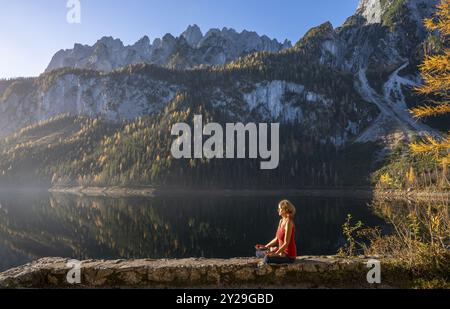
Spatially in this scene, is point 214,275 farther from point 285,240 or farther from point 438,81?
point 438,81

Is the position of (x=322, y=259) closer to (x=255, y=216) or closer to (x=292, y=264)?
(x=292, y=264)

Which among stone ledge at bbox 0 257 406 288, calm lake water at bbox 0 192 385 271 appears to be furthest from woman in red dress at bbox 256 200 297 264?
calm lake water at bbox 0 192 385 271

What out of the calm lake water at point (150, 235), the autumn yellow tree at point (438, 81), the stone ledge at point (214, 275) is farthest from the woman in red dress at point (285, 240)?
the calm lake water at point (150, 235)

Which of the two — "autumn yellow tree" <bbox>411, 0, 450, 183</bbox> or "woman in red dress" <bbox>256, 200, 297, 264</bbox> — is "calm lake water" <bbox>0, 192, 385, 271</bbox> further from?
"woman in red dress" <bbox>256, 200, 297, 264</bbox>

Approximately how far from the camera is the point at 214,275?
14.5m

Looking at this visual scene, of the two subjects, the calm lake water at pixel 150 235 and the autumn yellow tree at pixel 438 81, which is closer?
the autumn yellow tree at pixel 438 81

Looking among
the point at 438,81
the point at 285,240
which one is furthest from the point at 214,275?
the point at 438,81

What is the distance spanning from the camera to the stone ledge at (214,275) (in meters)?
14.2

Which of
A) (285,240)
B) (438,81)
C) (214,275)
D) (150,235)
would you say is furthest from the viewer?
(150,235)

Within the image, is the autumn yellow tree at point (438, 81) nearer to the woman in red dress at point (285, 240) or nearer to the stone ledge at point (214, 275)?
the stone ledge at point (214, 275)

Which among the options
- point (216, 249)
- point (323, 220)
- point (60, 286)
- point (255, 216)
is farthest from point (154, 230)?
point (60, 286)

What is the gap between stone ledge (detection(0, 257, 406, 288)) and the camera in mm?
14219

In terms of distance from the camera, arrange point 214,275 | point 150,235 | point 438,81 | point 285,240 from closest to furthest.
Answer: point 285,240 < point 214,275 < point 438,81 < point 150,235
